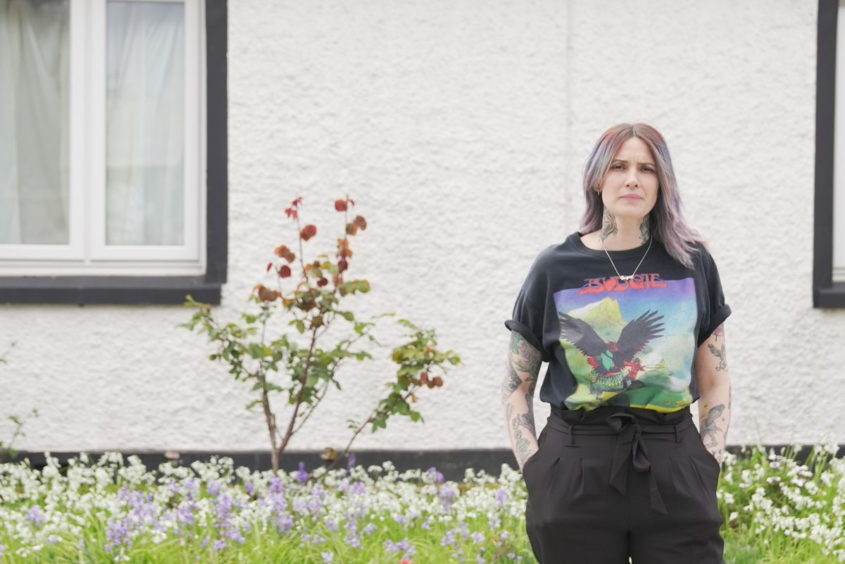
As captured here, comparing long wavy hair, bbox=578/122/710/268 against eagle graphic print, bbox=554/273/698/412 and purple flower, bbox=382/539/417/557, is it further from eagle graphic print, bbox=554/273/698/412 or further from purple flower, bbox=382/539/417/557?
purple flower, bbox=382/539/417/557

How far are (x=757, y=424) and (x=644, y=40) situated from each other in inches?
90.1

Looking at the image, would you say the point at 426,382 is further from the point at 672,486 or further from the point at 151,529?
the point at 672,486

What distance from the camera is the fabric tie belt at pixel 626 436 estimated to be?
91.8 inches

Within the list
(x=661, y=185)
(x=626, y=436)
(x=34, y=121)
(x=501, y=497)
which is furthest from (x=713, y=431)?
(x=34, y=121)

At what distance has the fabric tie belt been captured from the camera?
7.65ft

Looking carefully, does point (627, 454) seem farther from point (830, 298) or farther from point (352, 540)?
point (830, 298)

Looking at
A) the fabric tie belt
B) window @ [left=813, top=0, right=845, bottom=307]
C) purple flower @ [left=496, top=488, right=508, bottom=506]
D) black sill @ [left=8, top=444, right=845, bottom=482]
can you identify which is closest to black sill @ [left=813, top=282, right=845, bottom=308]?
window @ [left=813, top=0, right=845, bottom=307]

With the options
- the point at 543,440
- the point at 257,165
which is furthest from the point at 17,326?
the point at 543,440

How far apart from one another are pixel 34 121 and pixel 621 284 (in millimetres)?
4302

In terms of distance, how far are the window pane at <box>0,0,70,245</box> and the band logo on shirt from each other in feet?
13.1

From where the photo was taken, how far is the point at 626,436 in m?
2.38

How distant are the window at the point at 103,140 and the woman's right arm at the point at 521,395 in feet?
10.5

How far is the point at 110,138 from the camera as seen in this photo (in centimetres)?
560

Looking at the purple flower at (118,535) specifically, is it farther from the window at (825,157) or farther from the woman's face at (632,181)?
the window at (825,157)
